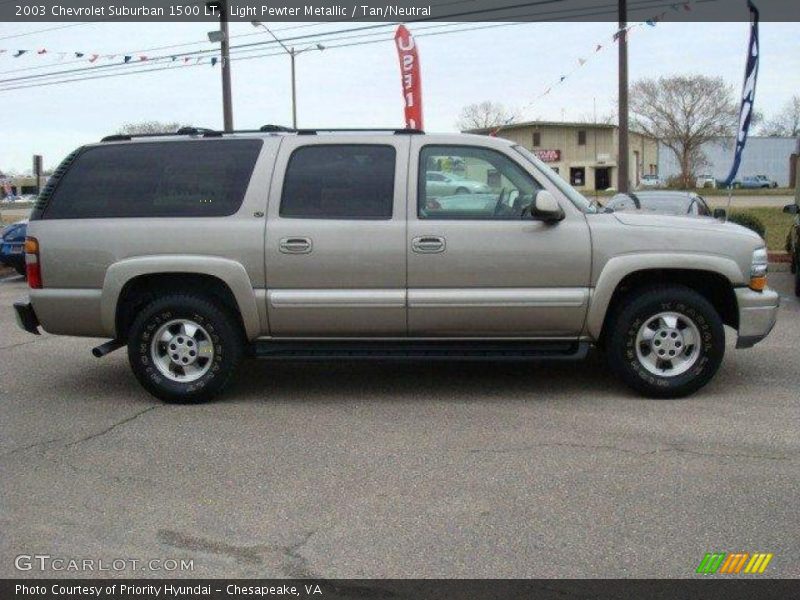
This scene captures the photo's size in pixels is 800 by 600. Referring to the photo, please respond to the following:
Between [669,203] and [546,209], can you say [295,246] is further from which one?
[669,203]

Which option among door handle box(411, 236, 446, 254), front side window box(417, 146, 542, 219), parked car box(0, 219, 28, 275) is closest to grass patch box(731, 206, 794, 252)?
front side window box(417, 146, 542, 219)

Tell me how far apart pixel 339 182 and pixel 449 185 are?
788 mm

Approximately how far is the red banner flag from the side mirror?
43.4ft

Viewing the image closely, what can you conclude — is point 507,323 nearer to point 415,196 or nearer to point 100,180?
point 415,196

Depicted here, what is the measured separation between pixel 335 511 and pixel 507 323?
7.57ft

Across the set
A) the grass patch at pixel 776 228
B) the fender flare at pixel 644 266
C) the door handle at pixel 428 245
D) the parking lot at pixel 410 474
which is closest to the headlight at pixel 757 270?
the fender flare at pixel 644 266

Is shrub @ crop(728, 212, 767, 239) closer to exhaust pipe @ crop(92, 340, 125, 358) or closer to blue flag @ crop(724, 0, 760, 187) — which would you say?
blue flag @ crop(724, 0, 760, 187)

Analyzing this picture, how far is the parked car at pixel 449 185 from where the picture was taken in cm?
616

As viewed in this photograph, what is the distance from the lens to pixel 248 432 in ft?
18.5

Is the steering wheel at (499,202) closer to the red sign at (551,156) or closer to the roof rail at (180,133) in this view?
→ the roof rail at (180,133)

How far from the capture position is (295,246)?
6.05 metres
